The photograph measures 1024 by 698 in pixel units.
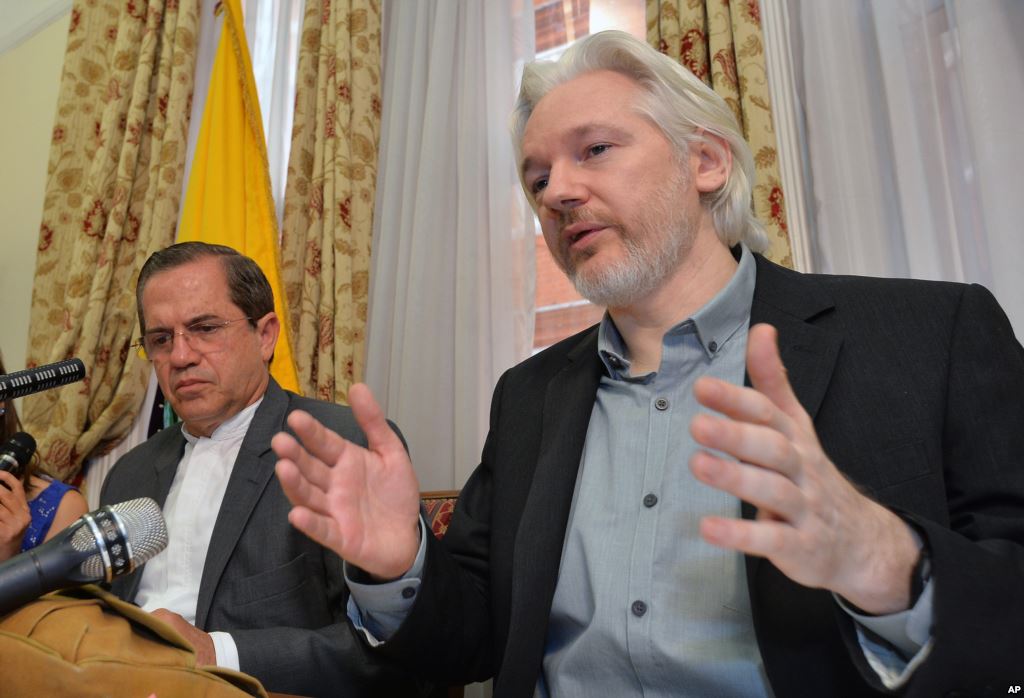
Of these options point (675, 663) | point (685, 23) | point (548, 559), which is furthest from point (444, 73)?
point (675, 663)

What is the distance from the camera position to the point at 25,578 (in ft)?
2.29

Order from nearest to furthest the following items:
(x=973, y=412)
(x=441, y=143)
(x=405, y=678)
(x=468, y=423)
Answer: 1. (x=973, y=412)
2. (x=405, y=678)
3. (x=468, y=423)
4. (x=441, y=143)

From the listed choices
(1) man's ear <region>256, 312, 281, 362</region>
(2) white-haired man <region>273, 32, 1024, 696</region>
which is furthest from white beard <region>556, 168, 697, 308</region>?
(1) man's ear <region>256, 312, 281, 362</region>

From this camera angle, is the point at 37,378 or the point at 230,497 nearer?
the point at 37,378

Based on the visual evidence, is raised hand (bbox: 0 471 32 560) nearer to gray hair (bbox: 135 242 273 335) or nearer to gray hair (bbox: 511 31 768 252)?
gray hair (bbox: 135 242 273 335)

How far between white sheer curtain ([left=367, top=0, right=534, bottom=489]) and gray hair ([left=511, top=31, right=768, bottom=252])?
3.63 feet

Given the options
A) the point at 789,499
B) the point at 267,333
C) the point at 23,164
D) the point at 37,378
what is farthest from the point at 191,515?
the point at 23,164

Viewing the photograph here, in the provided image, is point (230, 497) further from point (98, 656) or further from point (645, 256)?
point (98, 656)

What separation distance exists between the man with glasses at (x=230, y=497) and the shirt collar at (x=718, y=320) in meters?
0.64

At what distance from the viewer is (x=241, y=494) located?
1745 mm

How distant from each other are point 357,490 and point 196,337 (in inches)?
44.6

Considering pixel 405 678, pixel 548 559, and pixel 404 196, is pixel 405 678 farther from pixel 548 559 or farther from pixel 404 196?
pixel 404 196

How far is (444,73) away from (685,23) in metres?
1.01

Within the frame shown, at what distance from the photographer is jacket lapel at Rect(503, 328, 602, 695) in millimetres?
1182
